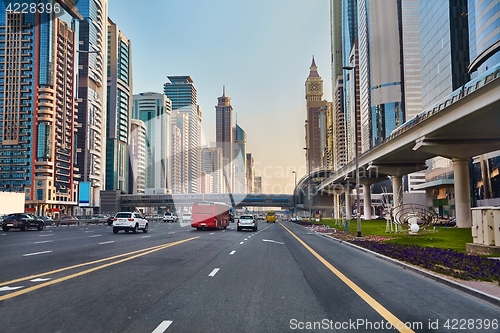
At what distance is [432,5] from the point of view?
122 m

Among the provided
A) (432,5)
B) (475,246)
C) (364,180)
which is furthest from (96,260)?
(432,5)

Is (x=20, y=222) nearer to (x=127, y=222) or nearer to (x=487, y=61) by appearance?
(x=127, y=222)

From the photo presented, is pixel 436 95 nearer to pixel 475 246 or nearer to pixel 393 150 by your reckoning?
pixel 393 150

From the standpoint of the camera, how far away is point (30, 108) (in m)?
141

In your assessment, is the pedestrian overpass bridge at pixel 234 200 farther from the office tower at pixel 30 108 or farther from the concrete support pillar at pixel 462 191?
the concrete support pillar at pixel 462 191

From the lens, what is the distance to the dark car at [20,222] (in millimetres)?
44469

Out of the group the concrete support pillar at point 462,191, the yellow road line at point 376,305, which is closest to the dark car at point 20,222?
the yellow road line at point 376,305

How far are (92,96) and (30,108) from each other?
43087mm

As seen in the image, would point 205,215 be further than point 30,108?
No

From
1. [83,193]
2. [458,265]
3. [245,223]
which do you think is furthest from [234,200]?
[458,265]

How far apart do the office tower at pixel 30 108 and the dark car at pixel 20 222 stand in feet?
320

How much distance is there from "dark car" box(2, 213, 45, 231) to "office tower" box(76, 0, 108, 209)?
12611 centimetres

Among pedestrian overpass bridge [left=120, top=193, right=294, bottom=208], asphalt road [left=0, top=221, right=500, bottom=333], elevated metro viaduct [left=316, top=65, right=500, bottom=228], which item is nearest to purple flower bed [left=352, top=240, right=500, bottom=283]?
asphalt road [left=0, top=221, right=500, bottom=333]

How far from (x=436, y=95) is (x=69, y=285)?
123 m
